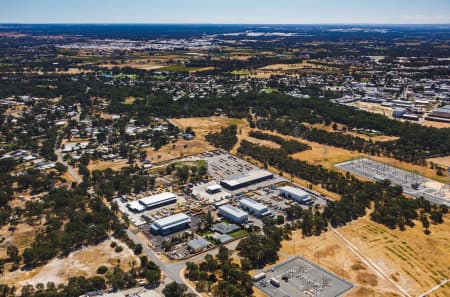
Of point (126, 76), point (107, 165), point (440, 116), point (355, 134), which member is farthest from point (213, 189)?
point (126, 76)

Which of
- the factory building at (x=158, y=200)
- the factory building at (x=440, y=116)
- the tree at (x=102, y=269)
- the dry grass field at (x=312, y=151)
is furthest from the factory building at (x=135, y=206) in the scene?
the factory building at (x=440, y=116)

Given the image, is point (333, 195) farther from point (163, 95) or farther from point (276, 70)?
point (276, 70)

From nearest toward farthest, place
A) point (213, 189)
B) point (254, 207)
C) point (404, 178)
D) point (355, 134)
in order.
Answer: point (254, 207), point (213, 189), point (404, 178), point (355, 134)

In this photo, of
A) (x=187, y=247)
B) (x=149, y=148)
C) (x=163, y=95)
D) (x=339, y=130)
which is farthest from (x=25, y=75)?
(x=187, y=247)

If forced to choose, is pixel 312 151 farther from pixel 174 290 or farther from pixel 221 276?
pixel 174 290

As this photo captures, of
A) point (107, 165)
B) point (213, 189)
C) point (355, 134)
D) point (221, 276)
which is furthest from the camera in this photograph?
point (355, 134)

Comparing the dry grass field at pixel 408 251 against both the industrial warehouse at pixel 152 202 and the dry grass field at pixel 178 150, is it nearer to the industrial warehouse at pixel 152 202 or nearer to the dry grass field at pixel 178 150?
the industrial warehouse at pixel 152 202
